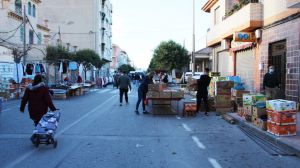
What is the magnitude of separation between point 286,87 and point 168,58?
5099 cm

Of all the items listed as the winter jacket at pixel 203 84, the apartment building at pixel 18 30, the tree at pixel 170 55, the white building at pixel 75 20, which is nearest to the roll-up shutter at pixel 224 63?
the winter jacket at pixel 203 84

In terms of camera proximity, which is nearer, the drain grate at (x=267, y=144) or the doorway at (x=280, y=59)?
the drain grate at (x=267, y=144)

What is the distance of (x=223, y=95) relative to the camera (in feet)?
50.6

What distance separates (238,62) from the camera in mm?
24109

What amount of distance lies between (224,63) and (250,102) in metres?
17.0

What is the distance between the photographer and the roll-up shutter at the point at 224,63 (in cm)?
2623

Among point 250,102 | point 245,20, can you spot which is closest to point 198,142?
point 250,102

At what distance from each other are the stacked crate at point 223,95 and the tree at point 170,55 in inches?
1996

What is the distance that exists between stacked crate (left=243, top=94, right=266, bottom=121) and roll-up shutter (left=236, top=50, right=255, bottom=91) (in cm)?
929

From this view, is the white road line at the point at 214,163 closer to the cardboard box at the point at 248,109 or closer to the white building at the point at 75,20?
→ the cardboard box at the point at 248,109

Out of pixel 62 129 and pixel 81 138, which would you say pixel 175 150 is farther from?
pixel 62 129

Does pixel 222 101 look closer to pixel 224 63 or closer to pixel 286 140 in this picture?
pixel 286 140

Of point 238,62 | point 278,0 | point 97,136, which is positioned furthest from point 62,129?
point 238,62

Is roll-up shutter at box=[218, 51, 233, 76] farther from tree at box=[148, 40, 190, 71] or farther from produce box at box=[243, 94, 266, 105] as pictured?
tree at box=[148, 40, 190, 71]
